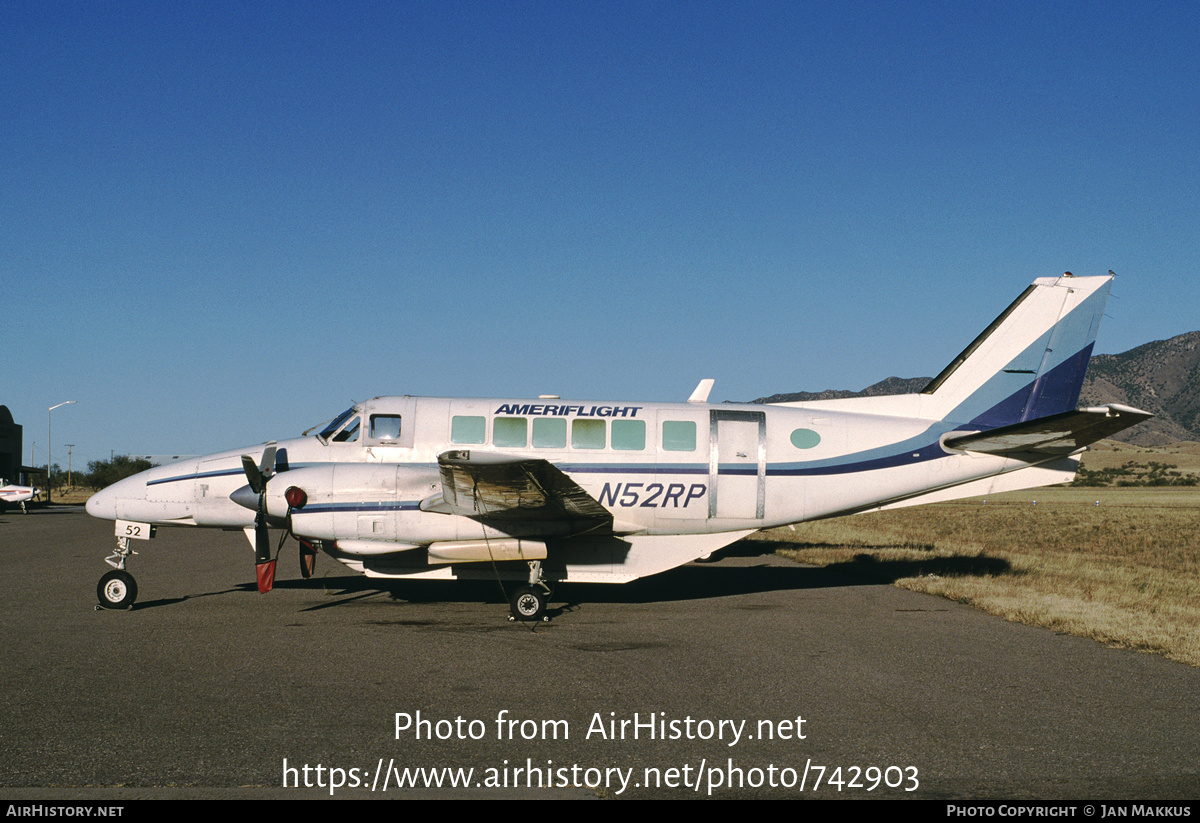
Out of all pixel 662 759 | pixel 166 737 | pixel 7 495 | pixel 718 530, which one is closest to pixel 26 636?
pixel 166 737

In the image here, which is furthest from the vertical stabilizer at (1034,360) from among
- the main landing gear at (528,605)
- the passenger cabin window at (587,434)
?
the main landing gear at (528,605)

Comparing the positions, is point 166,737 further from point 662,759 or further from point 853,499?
point 853,499

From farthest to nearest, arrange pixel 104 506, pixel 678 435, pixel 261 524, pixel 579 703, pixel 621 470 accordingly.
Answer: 1. pixel 678 435
2. pixel 621 470
3. pixel 104 506
4. pixel 261 524
5. pixel 579 703

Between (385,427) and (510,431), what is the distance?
2.02 m

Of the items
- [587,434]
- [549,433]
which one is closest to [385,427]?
[549,433]

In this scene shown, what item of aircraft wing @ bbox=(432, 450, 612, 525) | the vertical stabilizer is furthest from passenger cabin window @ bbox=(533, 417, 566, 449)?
the vertical stabilizer

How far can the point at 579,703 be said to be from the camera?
7.59 m

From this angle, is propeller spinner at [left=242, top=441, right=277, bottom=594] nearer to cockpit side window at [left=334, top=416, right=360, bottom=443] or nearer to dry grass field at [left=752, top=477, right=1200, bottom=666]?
cockpit side window at [left=334, top=416, right=360, bottom=443]

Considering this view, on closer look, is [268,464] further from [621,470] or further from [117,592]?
[621,470]

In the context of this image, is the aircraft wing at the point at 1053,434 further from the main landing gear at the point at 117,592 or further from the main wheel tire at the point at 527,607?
the main landing gear at the point at 117,592

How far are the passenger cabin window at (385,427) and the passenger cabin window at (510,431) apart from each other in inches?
61.7

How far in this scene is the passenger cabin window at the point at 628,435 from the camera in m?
13.6

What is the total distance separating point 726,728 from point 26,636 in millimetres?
8714

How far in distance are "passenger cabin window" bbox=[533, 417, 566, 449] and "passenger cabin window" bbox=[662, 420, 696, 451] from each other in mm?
1639
